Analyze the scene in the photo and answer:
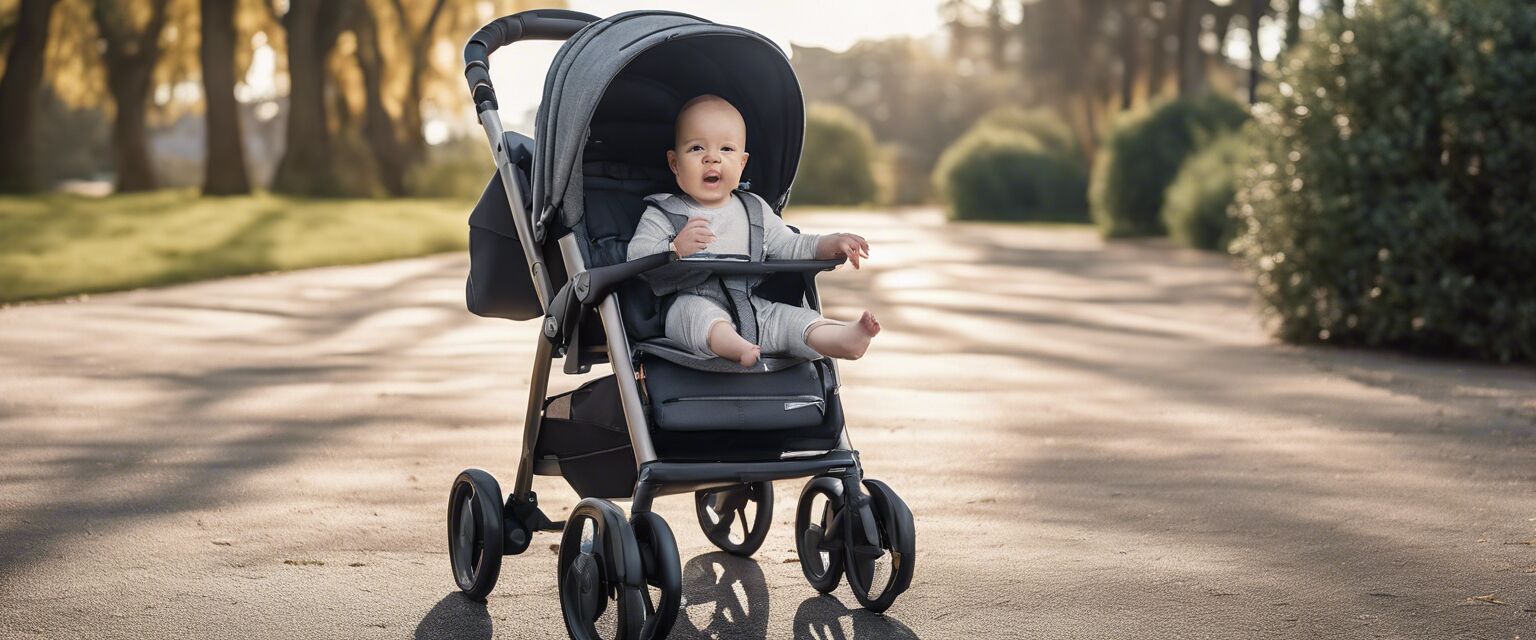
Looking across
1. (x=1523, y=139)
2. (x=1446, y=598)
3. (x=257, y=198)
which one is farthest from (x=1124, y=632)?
(x=257, y=198)

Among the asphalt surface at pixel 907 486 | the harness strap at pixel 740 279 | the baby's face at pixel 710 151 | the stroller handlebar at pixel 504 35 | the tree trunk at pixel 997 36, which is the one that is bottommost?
the asphalt surface at pixel 907 486

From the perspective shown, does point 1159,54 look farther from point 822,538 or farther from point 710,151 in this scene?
point 822,538

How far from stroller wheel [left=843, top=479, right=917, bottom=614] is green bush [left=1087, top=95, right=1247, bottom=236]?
90.8 feet

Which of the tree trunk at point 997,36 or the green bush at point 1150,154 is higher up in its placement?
the tree trunk at point 997,36

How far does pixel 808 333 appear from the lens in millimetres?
4598

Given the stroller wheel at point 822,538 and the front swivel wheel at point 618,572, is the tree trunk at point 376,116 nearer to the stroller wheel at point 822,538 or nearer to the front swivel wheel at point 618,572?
the stroller wheel at point 822,538

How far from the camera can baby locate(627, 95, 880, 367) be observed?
4.53m

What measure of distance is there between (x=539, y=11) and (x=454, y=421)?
3.47m

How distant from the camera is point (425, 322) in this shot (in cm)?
1436

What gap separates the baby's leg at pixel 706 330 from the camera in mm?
4484

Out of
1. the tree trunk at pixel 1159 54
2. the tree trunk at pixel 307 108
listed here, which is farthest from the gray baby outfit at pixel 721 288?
the tree trunk at pixel 1159 54

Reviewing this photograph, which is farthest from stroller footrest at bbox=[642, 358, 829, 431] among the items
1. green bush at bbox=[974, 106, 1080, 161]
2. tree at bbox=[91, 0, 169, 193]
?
green bush at bbox=[974, 106, 1080, 161]

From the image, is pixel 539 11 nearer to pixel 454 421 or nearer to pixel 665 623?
pixel 665 623

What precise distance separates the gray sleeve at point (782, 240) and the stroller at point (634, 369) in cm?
8
